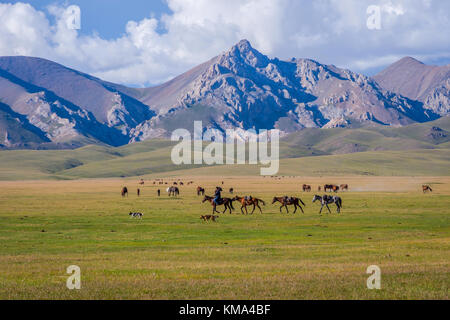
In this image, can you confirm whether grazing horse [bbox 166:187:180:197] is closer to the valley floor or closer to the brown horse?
the brown horse

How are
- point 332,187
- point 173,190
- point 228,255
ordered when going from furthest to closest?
point 332,187 → point 173,190 → point 228,255

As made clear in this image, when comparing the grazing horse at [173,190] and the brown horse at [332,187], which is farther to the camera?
the brown horse at [332,187]

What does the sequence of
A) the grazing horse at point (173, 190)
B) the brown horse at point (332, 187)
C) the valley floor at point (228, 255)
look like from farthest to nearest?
the brown horse at point (332, 187)
the grazing horse at point (173, 190)
the valley floor at point (228, 255)

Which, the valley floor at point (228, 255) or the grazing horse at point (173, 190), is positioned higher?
the grazing horse at point (173, 190)

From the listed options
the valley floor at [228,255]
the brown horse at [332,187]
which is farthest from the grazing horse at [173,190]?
the valley floor at [228,255]

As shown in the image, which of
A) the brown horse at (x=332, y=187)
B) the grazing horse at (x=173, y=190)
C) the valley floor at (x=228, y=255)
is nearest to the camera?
the valley floor at (x=228, y=255)

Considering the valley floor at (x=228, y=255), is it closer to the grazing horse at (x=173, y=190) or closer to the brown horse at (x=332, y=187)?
the grazing horse at (x=173, y=190)

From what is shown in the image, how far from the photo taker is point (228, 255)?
75.8 ft

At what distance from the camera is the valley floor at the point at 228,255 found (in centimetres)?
1475

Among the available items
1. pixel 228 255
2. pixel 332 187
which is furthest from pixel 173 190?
pixel 228 255

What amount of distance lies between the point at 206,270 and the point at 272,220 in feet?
71.9

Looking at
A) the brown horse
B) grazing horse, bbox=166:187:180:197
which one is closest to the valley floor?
grazing horse, bbox=166:187:180:197

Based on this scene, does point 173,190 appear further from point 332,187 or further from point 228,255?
point 228,255
